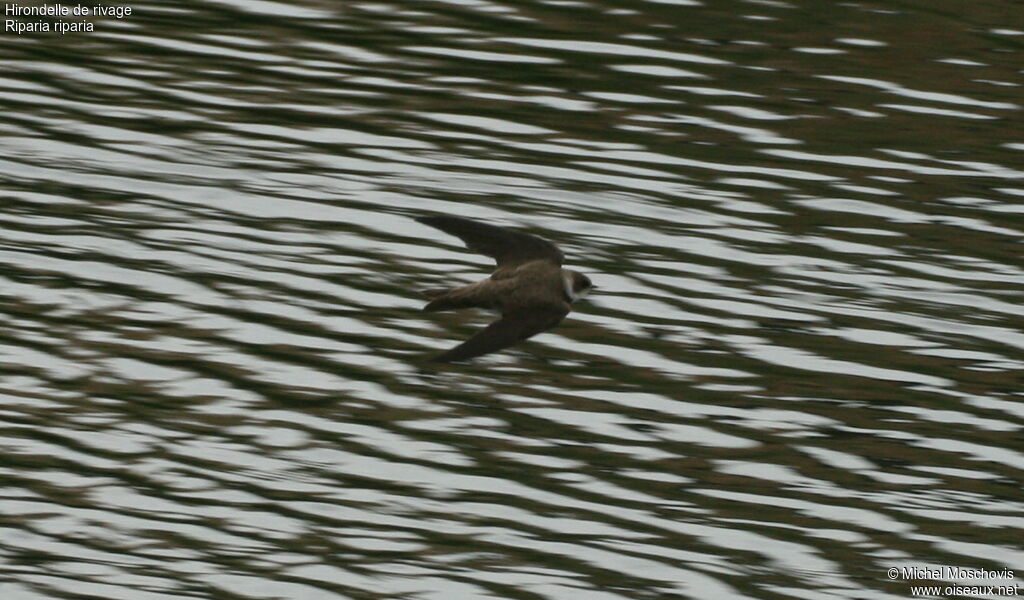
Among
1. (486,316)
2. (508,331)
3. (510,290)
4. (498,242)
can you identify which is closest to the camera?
(508,331)

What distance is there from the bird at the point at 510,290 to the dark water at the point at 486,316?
37 cm

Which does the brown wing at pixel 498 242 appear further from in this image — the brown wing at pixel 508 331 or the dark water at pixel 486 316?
the brown wing at pixel 508 331

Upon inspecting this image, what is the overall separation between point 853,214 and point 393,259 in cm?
375

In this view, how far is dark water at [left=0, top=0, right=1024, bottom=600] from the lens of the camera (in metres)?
9.86

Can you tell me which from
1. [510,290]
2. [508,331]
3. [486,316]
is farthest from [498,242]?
[508,331]

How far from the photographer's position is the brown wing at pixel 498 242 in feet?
40.3

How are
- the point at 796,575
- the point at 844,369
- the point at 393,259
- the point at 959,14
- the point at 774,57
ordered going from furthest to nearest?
1. the point at 959,14
2. the point at 774,57
3. the point at 393,259
4. the point at 844,369
5. the point at 796,575

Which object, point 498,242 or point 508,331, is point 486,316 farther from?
point 508,331

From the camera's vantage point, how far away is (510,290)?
11789 mm

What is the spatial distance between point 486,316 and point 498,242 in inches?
20.4

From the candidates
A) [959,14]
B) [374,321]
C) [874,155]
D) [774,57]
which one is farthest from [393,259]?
[959,14]

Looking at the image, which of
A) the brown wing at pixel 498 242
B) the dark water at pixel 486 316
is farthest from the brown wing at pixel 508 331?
the brown wing at pixel 498 242

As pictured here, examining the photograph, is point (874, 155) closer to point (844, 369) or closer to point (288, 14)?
point (844, 369)

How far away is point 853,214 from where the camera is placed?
14.9 meters
